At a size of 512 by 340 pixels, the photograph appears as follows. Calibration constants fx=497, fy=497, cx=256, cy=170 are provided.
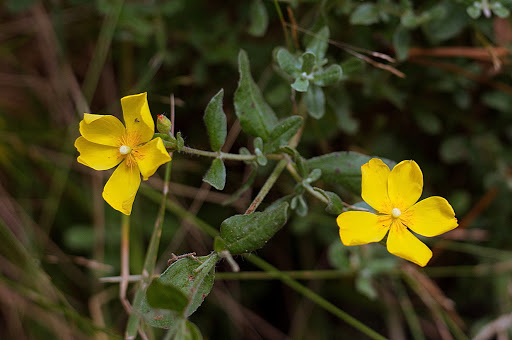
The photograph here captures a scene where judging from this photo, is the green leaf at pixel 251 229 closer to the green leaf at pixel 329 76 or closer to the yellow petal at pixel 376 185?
the yellow petal at pixel 376 185

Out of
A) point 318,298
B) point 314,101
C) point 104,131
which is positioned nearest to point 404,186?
point 314,101

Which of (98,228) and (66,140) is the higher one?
(66,140)

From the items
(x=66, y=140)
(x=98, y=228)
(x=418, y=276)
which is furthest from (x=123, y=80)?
(x=418, y=276)

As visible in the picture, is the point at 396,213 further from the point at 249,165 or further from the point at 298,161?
the point at 249,165

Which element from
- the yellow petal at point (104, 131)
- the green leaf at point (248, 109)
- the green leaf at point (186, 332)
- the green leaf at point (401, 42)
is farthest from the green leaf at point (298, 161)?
the green leaf at point (401, 42)

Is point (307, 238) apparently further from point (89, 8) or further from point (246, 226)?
point (89, 8)

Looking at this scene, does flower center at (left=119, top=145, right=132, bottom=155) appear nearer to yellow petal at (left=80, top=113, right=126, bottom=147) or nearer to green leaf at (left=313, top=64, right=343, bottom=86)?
yellow petal at (left=80, top=113, right=126, bottom=147)

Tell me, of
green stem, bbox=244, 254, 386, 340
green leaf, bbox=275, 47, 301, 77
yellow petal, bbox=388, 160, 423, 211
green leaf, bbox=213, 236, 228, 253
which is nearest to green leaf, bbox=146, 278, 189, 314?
green leaf, bbox=213, 236, 228, 253
